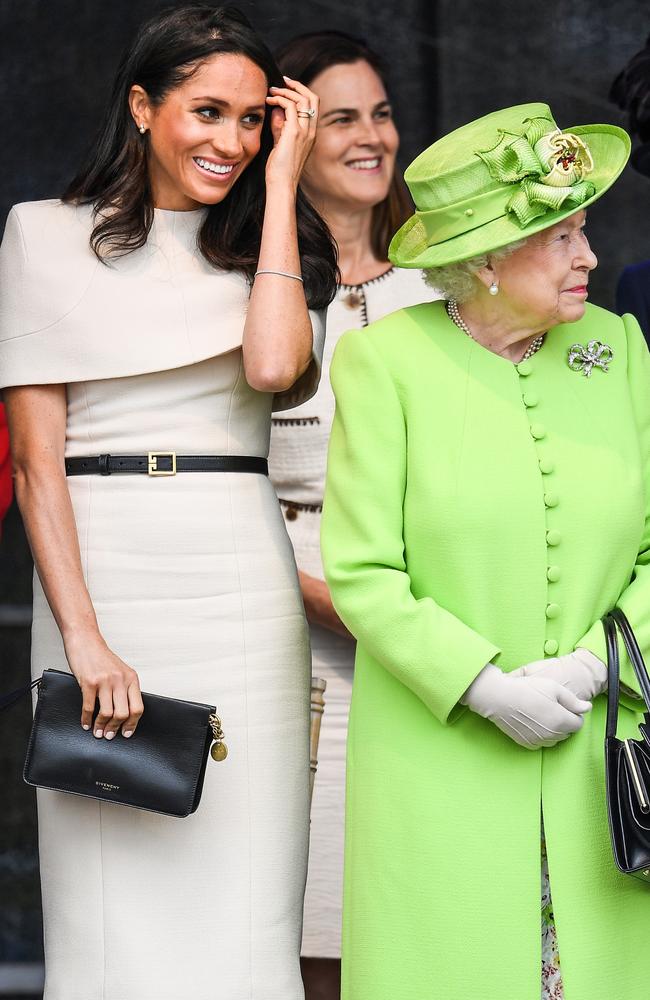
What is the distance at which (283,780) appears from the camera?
3432mm

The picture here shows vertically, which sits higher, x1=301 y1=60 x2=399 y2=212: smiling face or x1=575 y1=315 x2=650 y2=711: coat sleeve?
x1=301 y1=60 x2=399 y2=212: smiling face

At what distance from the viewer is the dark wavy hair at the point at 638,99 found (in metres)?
4.11

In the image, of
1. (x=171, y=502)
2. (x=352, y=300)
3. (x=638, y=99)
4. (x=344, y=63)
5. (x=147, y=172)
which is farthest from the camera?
(x=344, y=63)

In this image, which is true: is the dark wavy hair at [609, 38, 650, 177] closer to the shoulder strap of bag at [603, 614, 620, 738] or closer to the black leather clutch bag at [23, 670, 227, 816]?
the shoulder strap of bag at [603, 614, 620, 738]

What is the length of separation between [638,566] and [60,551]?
3.62 ft

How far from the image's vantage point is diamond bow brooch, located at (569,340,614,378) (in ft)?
10.7

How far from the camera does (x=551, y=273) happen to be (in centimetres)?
317

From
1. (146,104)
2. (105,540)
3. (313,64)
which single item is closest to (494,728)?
(105,540)

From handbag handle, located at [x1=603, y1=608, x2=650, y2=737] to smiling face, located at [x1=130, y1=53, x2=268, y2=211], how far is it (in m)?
A: 1.16

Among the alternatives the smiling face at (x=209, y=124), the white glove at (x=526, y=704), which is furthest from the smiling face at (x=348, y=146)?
the white glove at (x=526, y=704)

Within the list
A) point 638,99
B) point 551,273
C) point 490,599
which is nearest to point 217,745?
point 490,599

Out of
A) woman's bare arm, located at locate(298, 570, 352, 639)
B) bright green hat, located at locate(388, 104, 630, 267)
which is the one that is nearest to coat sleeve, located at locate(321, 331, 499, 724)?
bright green hat, located at locate(388, 104, 630, 267)

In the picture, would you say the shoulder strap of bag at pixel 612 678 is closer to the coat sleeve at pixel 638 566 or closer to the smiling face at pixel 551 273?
the coat sleeve at pixel 638 566

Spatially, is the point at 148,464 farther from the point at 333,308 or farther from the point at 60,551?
the point at 333,308
